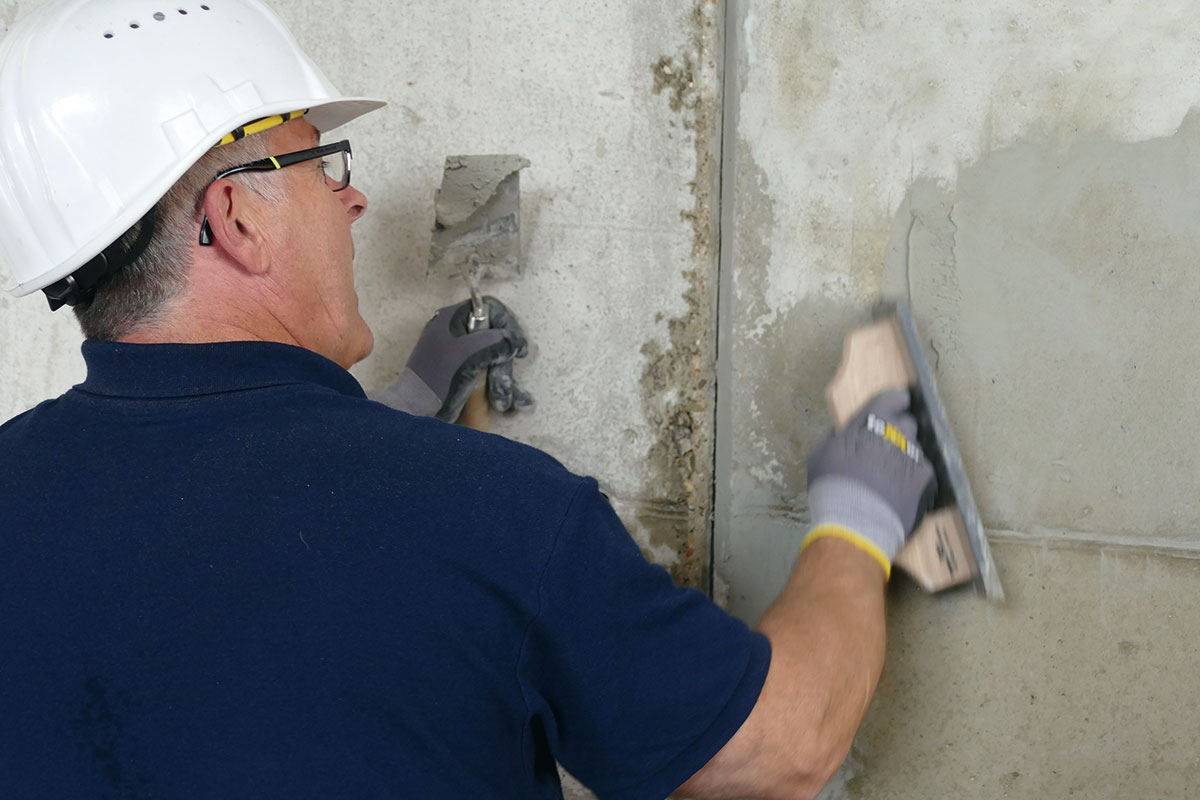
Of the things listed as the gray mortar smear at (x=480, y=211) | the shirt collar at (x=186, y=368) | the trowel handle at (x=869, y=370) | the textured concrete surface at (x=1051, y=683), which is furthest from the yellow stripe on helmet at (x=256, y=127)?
the textured concrete surface at (x=1051, y=683)

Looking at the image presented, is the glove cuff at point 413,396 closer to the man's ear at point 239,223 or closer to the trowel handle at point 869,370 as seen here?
the man's ear at point 239,223

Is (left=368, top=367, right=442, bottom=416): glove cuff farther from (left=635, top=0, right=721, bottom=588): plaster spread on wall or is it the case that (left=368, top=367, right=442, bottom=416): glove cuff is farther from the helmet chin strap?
the helmet chin strap

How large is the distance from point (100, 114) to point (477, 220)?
27.7 inches

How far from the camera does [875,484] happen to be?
1.33 m

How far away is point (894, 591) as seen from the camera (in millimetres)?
1514

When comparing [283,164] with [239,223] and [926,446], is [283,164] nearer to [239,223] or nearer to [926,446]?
[239,223]

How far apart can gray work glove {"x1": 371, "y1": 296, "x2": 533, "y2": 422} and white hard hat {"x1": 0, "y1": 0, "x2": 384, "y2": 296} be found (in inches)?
23.4

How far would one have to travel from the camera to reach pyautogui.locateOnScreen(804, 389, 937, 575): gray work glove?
4.34 ft

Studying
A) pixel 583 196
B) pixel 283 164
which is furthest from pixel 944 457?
pixel 283 164

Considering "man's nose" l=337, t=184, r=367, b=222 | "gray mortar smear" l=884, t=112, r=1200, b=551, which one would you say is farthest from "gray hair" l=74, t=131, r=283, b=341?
"gray mortar smear" l=884, t=112, r=1200, b=551

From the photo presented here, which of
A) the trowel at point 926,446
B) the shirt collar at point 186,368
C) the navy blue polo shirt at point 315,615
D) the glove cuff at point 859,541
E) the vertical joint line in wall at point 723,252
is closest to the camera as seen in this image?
the navy blue polo shirt at point 315,615

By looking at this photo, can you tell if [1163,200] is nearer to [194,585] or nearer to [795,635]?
[795,635]

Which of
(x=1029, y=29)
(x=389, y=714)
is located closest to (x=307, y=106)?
(x=389, y=714)

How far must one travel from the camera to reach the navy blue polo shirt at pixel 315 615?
890mm
